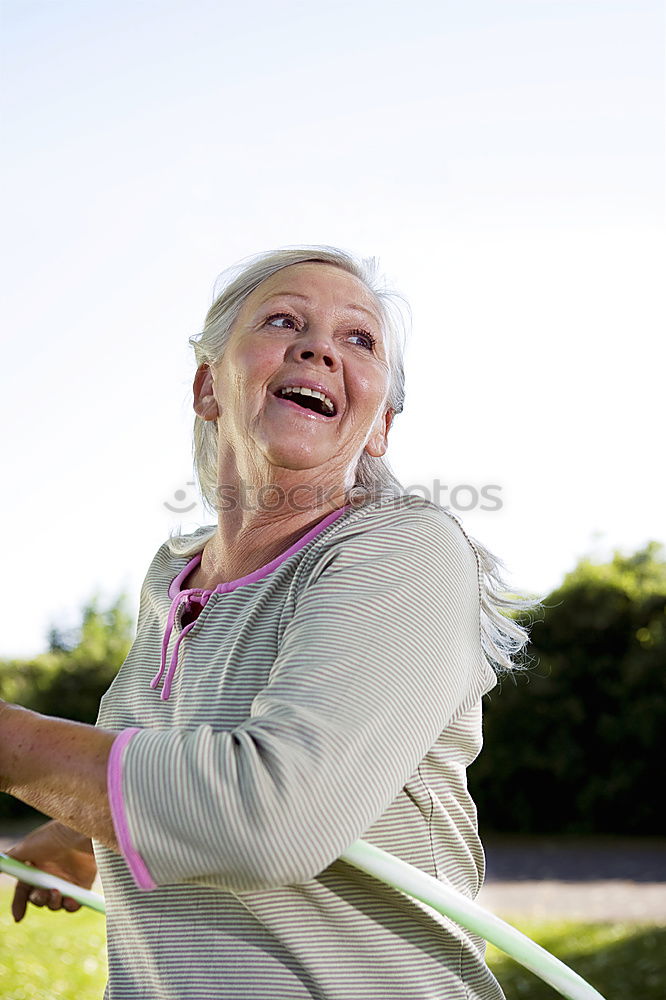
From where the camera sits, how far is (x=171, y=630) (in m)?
2.19

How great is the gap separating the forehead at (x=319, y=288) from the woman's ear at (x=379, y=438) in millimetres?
266

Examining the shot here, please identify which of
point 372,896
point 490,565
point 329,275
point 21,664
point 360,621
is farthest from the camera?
point 21,664

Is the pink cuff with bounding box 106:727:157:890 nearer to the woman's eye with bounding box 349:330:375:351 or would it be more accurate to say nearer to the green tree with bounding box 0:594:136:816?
the woman's eye with bounding box 349:330:375:351

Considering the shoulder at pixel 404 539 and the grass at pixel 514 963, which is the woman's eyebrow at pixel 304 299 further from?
the grass at pixel 514 963

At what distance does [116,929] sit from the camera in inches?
80.6

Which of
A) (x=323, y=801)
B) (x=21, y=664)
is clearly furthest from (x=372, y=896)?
(x=21, y=664)

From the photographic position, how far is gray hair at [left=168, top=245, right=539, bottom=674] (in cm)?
222

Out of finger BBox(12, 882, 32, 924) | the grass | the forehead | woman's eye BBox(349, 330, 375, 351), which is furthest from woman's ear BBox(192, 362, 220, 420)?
the grass

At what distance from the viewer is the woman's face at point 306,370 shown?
2279 mm

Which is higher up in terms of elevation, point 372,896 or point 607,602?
point 607,602

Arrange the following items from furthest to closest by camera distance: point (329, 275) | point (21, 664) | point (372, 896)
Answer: point (21, 664) → point (329, 275) → point (372, 896)

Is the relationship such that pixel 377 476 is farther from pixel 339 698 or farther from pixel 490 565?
pixel 339 698

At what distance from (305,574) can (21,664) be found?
46.9ft

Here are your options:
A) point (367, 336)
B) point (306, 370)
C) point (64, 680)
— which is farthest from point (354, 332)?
point (64, 680)
